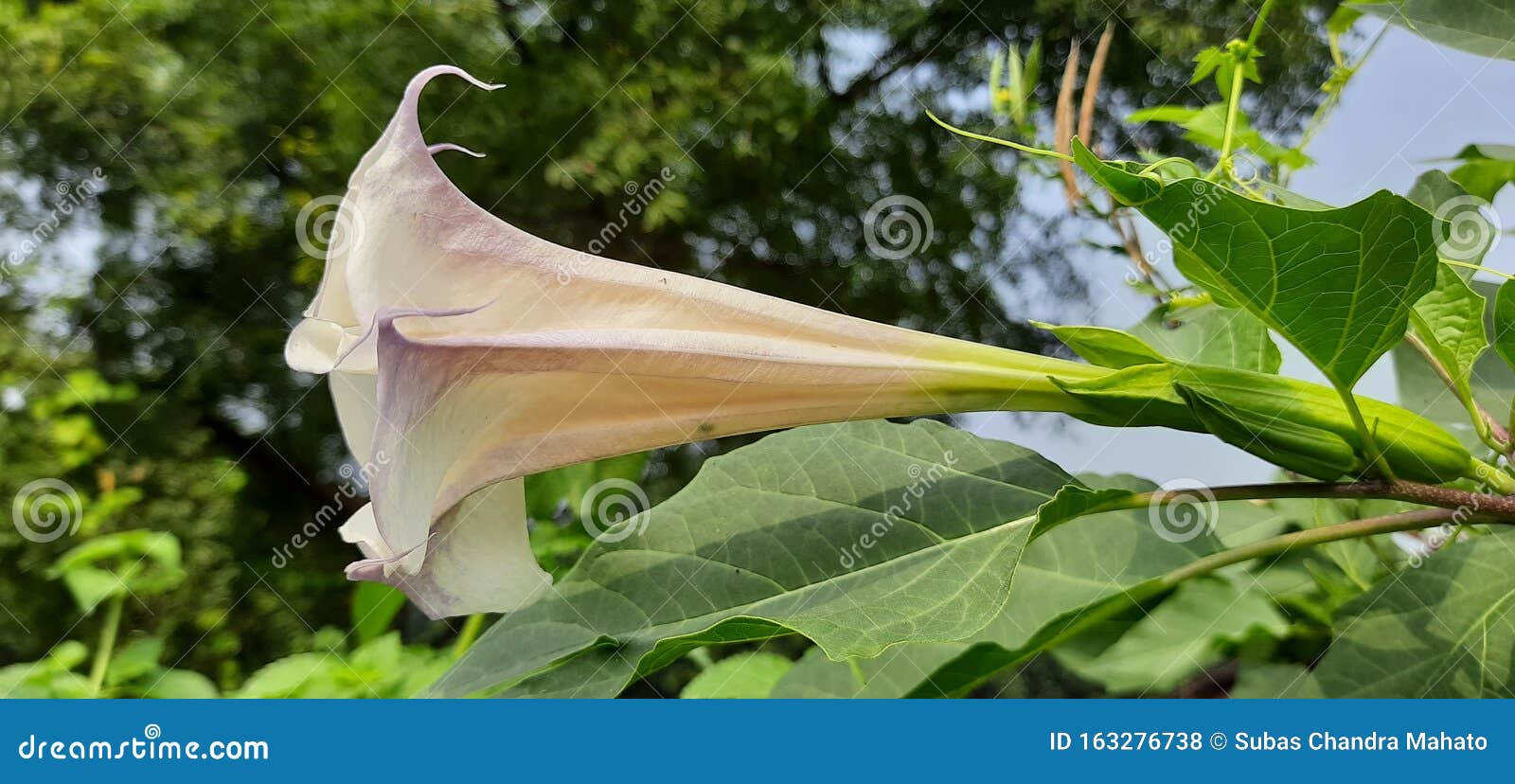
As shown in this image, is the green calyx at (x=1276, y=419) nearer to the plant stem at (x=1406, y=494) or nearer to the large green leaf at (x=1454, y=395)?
the plant stem at (x=1406, y=494)

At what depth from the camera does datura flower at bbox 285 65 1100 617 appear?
32 cm

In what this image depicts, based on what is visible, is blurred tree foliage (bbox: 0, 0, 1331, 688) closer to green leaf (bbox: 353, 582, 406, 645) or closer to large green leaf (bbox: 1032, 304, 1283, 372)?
green leaf (bbox: 353, 582, 406, 645)

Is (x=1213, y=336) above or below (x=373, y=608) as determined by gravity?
above

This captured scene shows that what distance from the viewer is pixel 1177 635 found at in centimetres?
56

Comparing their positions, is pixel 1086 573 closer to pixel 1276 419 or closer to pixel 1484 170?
pixel 1276 419

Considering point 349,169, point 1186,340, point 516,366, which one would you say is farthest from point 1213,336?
point 349,169

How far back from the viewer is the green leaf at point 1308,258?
0.28m

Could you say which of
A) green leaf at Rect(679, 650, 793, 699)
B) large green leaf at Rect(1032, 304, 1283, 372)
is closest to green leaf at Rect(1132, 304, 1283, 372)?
large green leaf at Rect(1032, 304, 1283, 372)

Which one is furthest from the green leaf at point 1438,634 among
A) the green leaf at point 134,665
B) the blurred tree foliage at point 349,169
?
the blurred tree foliage at point 349,169

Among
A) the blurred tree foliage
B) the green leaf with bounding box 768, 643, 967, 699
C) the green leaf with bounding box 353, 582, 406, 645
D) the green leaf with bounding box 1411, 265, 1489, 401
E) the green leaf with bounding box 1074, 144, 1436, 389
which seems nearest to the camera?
the green leaf with bounding box 1074, 144, 1436, 389

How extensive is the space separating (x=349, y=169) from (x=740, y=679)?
178cm

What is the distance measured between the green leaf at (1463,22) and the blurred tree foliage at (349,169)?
4.27 feet

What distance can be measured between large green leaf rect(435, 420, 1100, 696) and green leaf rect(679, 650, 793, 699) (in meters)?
0.19

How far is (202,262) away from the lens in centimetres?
224
